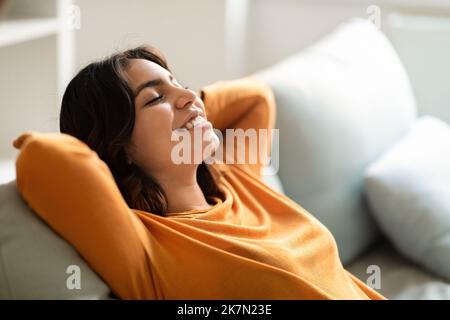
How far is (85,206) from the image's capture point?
3.76ft

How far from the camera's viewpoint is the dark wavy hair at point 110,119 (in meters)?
1.28

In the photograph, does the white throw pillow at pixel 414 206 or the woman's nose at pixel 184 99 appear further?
the white throw pillow at pixel 414 206

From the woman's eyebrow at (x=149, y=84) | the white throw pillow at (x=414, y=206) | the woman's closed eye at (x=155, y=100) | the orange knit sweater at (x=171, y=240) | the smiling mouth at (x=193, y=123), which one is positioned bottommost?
the white throw pillow at (x=414, y=206)

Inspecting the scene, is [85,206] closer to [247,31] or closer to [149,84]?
[149,84]

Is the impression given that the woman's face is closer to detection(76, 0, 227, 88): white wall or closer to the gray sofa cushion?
the gray sofa cushion

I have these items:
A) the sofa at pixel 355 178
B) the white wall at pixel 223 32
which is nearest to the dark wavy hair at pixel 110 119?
the sofa at pixel 355 178

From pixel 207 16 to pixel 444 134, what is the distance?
2.92ft

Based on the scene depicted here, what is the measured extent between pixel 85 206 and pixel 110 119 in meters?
0.19

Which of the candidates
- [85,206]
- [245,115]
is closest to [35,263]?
[85,206]

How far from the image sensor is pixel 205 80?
8.75 feet

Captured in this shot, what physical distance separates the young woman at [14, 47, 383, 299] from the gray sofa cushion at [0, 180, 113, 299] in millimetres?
18

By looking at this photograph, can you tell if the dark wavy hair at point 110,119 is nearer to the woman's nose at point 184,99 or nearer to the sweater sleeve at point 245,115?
the woman's nose at point 184,99
